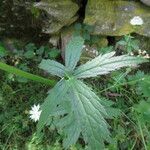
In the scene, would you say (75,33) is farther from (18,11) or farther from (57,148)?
(57,148)

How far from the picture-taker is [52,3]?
2.79 metres

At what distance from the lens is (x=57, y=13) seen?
2826 mm

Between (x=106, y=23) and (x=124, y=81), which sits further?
(x=106, y=23)

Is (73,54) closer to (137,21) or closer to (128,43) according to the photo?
(128,43)

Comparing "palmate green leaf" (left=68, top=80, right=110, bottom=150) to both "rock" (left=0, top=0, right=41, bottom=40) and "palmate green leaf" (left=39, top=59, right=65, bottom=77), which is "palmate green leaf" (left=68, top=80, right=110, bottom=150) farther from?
"rock" (left=0, top=0, right=41, bottom=40)

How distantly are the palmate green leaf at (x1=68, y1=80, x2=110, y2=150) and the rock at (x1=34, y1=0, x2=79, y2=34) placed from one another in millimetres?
1400

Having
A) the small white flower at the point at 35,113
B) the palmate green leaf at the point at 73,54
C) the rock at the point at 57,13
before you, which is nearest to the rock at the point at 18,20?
the rock at the point at 57,13

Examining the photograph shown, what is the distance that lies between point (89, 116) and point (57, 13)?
149cm

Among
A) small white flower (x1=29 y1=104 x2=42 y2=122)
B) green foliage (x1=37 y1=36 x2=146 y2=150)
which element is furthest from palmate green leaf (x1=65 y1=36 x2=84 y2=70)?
small white flower (x1=29 y1=104 x2=42 y2=122)

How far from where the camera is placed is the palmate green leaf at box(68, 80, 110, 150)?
1.48m

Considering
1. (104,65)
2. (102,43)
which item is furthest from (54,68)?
(102,43)

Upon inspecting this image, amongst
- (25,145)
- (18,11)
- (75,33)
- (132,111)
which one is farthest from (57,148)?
(18,11)

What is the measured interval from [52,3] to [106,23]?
43 cm

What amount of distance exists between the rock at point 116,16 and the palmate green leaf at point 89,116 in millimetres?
1426
